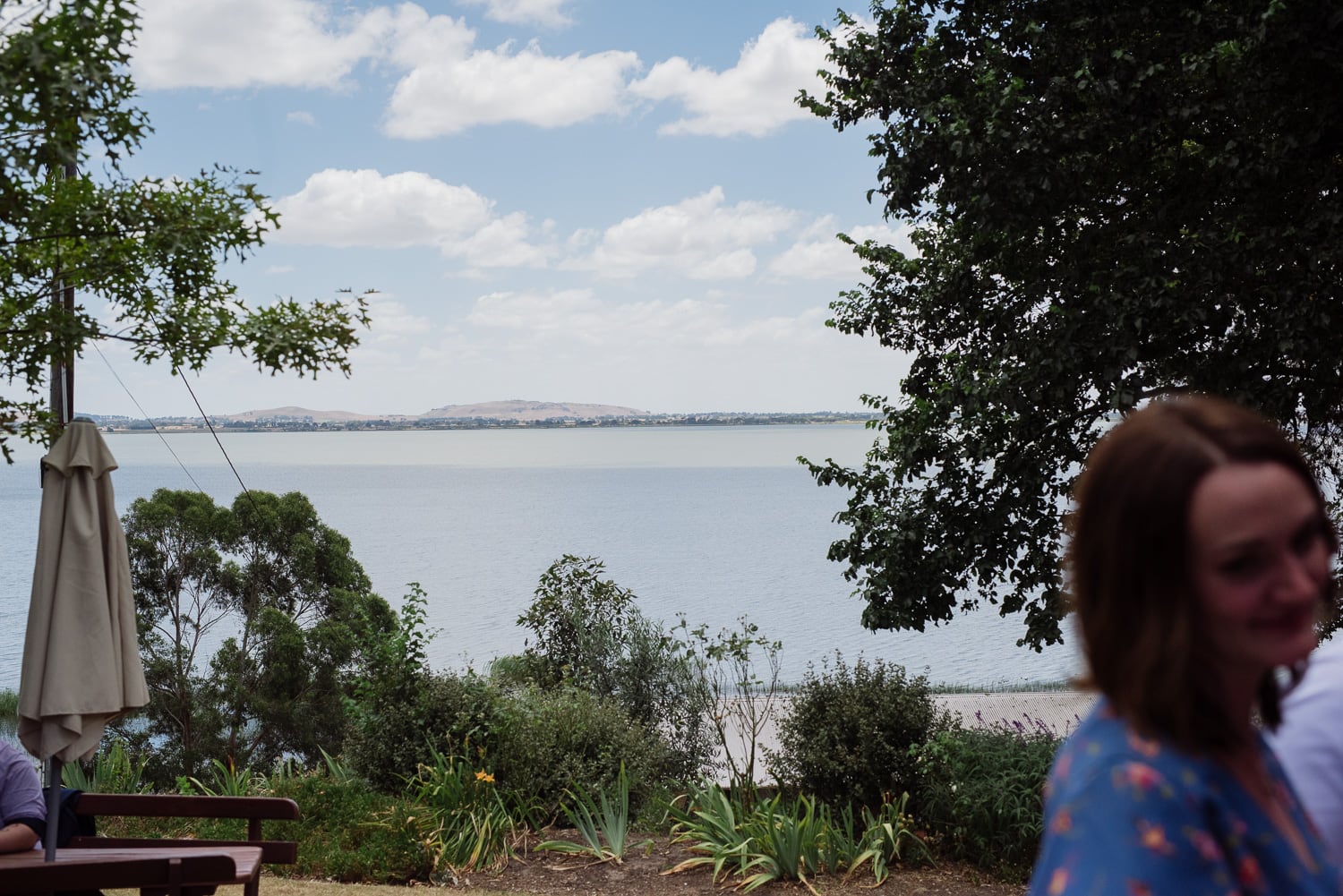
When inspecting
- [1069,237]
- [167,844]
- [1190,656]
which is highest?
[1069,237]

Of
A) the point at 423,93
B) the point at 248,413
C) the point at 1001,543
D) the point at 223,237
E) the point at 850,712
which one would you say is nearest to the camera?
the point at 223,237

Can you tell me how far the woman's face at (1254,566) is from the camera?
84cm

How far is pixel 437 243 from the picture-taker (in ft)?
308

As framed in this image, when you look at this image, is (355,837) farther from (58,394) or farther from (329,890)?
(58,394)

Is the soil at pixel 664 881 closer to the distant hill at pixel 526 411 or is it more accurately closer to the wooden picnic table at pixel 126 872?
the wooden picnic table at pixel 126 872

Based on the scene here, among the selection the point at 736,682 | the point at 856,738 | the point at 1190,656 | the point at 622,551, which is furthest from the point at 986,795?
the point at 622,551

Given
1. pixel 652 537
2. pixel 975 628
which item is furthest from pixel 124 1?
pixel 652 537

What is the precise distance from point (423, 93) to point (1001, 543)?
45115mm

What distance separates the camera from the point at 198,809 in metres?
5.40

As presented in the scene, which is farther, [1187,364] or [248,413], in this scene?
[248,413]

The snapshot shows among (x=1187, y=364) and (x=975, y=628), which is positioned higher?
(x=1187, y=364)

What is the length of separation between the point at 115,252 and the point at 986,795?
653cm

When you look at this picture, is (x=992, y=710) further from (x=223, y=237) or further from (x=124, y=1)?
(x=124, y=1)

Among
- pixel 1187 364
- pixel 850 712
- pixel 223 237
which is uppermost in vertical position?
pixel 223 237
